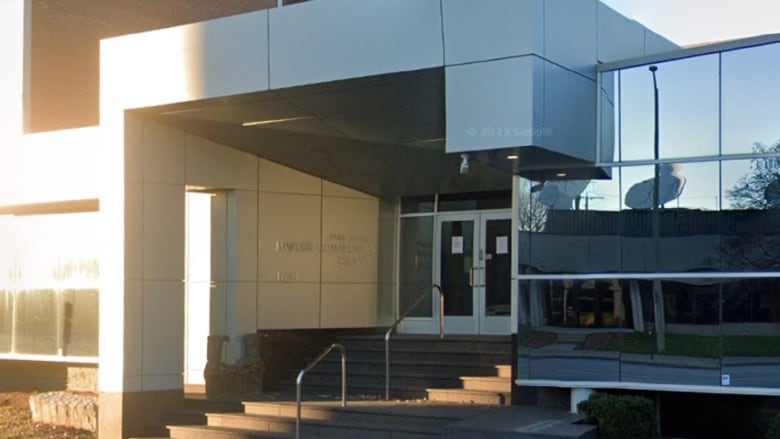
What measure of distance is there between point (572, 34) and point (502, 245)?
5728 millimetres

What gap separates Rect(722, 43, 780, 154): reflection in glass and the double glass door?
594 centimetres

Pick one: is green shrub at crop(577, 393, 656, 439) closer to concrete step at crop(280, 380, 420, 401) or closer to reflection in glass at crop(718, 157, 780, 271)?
reflection in glass at crop(718, 157, 780, 271)

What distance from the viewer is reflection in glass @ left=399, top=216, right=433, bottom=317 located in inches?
763

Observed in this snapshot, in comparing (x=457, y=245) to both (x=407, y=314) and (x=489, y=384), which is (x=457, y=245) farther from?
(x=489, y=384)

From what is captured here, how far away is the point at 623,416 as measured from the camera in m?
12.9

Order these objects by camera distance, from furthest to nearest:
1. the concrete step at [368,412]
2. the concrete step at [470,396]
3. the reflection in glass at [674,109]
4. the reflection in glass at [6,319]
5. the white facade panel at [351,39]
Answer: the reflection in glass at [6,319], the concrete step at [470,396], the concrete step at [368,412], the white facade panel at [351,39], the reflection in glass at [674,109]

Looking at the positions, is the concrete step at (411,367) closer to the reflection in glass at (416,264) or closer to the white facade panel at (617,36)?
the reflection in glass at (416,264)

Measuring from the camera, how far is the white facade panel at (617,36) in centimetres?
1442

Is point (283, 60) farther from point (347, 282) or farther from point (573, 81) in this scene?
point (347, 282)

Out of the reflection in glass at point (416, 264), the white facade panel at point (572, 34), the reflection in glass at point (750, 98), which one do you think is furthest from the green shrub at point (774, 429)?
the reflection in glass at point (416, 264)

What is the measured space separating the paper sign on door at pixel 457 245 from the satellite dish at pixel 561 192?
15.5 feet

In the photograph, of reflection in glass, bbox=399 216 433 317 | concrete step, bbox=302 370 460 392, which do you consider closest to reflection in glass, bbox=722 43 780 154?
concrete step, bbox=302 370 460 392

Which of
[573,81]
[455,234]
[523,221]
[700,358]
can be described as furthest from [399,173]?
[700,358]

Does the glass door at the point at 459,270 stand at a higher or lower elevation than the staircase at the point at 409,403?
higher
